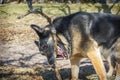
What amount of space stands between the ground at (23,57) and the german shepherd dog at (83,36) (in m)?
1.30

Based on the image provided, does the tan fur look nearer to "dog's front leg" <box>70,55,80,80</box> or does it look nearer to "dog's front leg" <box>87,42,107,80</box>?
"dog's front leg" <box>87,42,107,80</box>

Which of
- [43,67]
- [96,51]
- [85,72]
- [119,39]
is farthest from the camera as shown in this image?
[43,67]

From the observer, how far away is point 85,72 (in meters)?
9.28

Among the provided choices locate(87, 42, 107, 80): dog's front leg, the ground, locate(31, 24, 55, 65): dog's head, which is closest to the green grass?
the ground

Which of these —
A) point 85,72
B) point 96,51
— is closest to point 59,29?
point 96,51

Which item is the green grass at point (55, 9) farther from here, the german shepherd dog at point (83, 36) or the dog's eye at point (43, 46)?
the dog's eye at point (43, 46)

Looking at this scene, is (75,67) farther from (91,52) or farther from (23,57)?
(23,57)

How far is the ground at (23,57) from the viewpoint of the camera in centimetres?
902

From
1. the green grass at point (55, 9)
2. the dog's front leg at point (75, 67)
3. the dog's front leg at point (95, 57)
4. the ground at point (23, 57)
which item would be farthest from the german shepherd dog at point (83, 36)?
the green grass at point (55, 9)

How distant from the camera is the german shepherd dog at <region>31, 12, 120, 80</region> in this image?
23.9 feet

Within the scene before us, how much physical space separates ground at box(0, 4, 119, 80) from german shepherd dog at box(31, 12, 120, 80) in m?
1.30

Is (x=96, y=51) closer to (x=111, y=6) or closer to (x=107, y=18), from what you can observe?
(x=107, y=18)

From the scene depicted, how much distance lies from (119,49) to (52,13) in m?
13.5

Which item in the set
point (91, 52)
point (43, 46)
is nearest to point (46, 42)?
point (43, 46)
